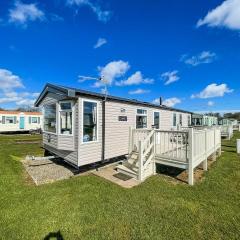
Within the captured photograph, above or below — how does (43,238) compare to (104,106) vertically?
below

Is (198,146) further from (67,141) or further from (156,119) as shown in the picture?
(156,119)

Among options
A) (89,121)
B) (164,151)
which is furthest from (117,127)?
(164,151)

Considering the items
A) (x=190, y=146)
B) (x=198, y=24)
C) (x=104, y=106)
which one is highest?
(x=198, y=24)

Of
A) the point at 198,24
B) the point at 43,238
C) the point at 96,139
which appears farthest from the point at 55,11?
the point at 43,238

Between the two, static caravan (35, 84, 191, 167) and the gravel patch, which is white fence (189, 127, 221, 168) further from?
the gravel patch

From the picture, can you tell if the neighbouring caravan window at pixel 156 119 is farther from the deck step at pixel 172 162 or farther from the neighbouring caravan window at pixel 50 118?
the neighbouring caravan window at pixel 50 118

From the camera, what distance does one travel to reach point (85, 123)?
6.87m

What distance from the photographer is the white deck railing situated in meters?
5.62

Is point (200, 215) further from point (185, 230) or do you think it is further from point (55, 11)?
point (55, 11)

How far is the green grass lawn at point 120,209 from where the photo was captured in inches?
128

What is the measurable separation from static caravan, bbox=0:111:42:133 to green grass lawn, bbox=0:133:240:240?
20.3m

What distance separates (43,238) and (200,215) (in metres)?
3.15

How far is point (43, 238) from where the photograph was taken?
10.2 ft

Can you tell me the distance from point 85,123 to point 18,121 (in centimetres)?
2134
